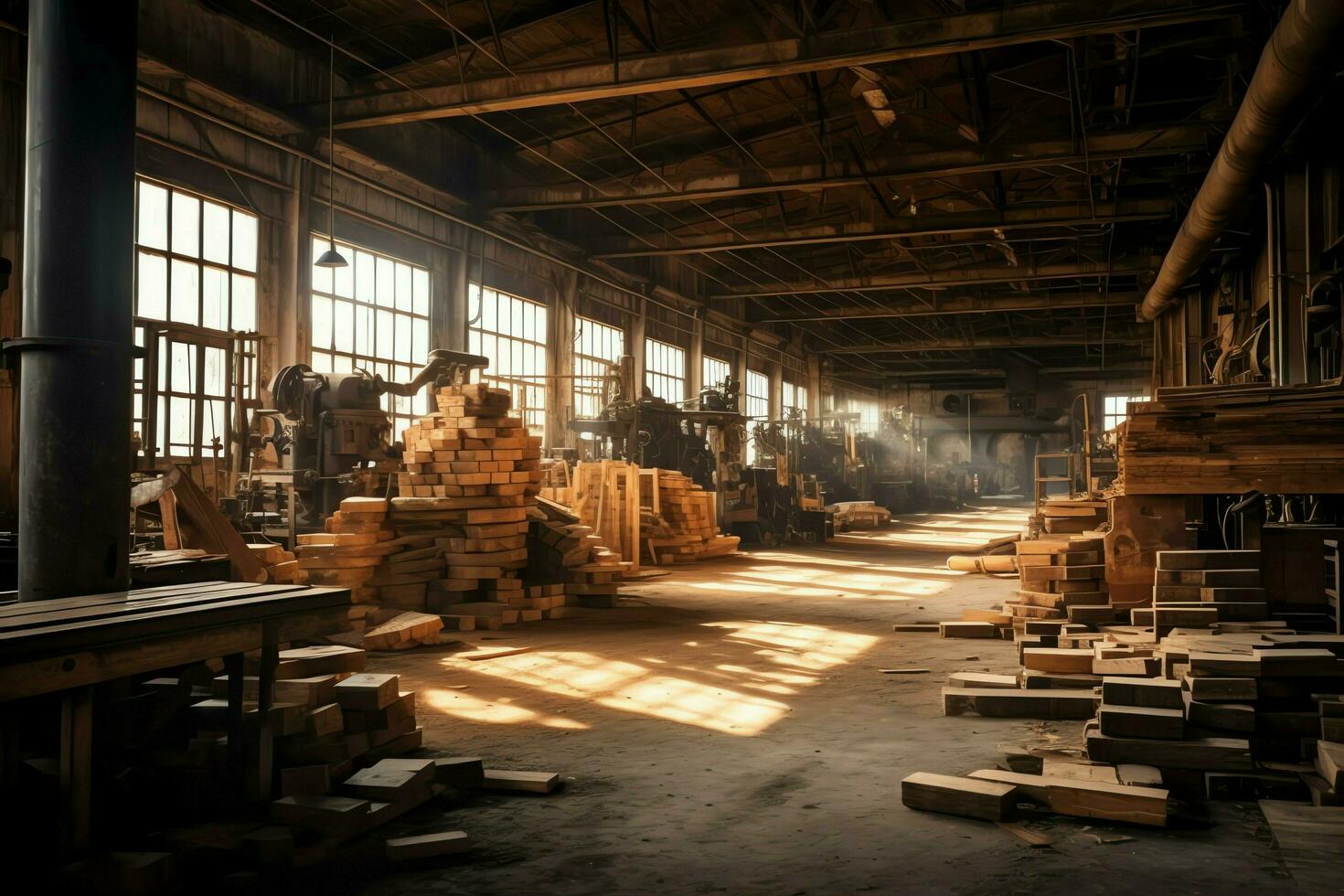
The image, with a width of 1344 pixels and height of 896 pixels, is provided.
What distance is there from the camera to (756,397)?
30.7m

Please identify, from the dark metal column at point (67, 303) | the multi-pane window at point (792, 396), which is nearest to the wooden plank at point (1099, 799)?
the dark metal column at point (67, 303)

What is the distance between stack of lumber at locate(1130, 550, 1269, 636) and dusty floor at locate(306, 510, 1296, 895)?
1.22 metres

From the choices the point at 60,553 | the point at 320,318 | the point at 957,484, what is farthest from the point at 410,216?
the point at 957,484

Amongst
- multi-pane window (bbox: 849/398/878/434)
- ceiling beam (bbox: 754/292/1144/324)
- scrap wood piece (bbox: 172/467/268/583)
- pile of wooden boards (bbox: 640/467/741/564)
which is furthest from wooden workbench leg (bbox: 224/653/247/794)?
multi-pane window (bbox: 849/398/878/434)

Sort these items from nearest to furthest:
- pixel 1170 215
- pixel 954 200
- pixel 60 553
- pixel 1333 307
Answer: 1. pixel 60 553
2. pixel 1333 307
3. pixel 1170 215
4. pixel 954 200

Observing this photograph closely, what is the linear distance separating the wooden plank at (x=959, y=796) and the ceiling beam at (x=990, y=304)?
22713 mm

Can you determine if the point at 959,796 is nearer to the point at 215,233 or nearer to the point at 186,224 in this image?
the point at 186,224

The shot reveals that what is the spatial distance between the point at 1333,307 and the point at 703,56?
6612 millimetres

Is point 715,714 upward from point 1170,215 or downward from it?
downward

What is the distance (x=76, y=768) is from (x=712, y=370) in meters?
25.0

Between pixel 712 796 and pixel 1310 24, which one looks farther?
pixel 1310 24

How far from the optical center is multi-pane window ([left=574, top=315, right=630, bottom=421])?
1991cm

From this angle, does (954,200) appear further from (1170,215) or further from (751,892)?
(751,892)

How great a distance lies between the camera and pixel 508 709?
5730mm
